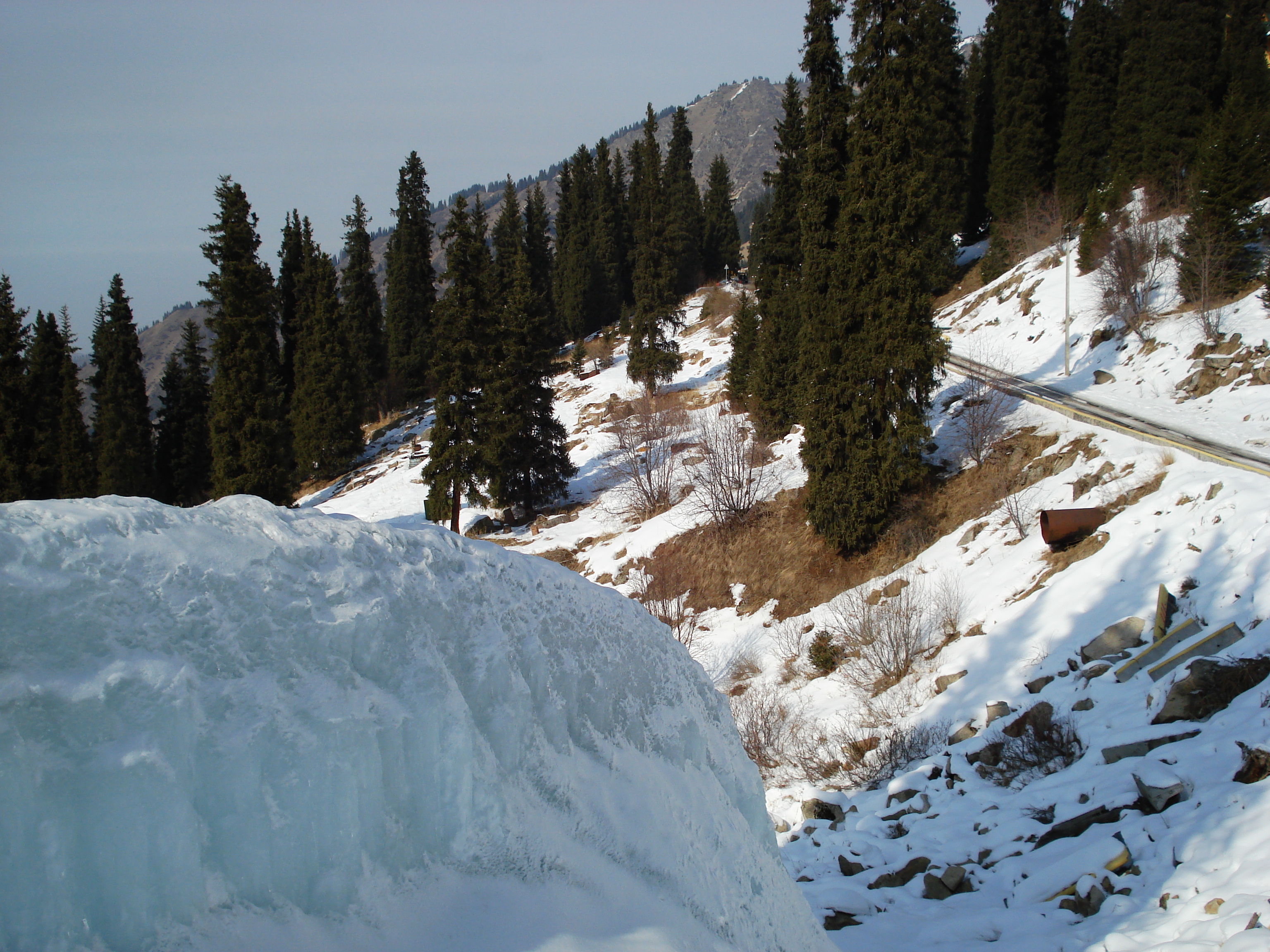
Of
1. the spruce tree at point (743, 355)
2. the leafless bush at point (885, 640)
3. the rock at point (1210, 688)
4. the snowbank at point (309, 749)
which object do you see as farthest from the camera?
the spruce tree at point (743, 355)

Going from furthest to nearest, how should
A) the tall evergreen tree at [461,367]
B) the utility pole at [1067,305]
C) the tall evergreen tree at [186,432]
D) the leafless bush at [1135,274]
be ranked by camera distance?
1. the tall evergreen tree at [186,432]
2. the tall evergreen tree at [461,367]
3. the utility pole at [1067,305]
4. the leafless bush at [1135,274]

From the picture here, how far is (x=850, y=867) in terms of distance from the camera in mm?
9727

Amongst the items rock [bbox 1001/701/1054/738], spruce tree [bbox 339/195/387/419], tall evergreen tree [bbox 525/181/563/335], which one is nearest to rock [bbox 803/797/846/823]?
rock [bbox 1001/701/1054/738]

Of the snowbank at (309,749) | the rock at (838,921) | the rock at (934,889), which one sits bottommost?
the rock at (934,889)

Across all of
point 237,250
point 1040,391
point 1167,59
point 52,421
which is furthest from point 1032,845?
point 52,421

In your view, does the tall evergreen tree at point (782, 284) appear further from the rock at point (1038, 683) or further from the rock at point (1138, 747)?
the rock at point (1138, 747)

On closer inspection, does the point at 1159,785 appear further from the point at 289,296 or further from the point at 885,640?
the point at 289,296

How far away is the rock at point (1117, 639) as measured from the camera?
12.2 meters

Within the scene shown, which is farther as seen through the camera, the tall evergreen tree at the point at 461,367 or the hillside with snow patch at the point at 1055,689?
the tall evergreen tree at the point at 461,367

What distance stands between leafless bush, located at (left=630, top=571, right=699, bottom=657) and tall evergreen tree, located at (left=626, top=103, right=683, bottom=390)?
18041 millimetres

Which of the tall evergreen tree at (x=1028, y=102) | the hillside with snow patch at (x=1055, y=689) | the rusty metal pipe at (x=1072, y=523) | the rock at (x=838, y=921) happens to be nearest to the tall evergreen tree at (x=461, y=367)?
the hillside with snow patch at (x=1055, y=689)

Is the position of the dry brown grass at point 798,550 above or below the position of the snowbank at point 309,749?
below

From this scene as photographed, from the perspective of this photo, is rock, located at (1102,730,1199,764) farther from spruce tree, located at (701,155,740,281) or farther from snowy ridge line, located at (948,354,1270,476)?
spruce tree, located at (701,155,740,281)

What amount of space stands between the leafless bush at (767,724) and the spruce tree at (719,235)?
5646cm
